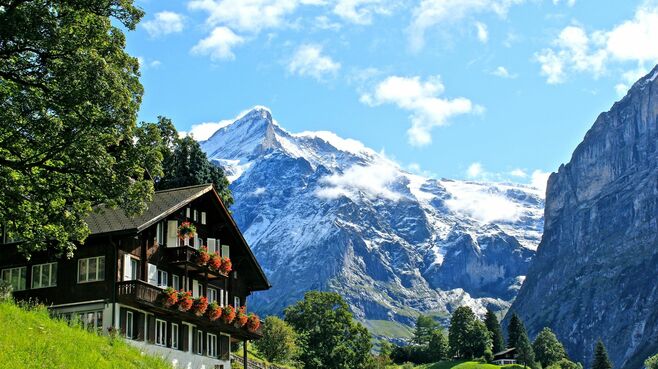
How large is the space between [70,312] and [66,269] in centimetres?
255

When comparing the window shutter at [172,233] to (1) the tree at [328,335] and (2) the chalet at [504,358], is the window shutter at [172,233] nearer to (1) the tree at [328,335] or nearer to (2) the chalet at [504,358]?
(1) the tree at [328,335]

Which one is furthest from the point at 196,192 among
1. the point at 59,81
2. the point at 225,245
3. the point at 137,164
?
the point at 59,81

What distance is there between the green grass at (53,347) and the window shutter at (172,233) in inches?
598

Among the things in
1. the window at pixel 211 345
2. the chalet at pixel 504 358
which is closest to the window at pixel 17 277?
the window at pixel 211 345

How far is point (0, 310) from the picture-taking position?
34.3 meters

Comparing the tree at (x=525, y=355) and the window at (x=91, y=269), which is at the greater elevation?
the window at (x=91, y=269)

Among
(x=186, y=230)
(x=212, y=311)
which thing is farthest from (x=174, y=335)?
(x=186, y=230)

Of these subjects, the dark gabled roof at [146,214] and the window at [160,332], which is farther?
the window at [160,332]

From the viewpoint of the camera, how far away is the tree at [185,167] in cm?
8800

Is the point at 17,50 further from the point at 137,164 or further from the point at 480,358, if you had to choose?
the point at 480,358

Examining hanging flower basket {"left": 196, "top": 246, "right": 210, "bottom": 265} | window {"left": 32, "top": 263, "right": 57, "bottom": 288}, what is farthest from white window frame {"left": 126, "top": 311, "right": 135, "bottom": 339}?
hanging flower basket {"left": 196, "top": 246, "right": 210, "bottom": 265}

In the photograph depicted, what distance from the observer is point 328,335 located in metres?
107

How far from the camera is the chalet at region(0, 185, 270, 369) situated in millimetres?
48656

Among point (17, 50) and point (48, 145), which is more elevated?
point (17, 50)
